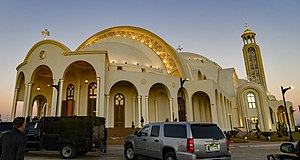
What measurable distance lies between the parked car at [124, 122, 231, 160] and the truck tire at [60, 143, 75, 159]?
167 inches

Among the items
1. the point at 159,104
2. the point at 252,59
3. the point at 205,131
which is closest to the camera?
the point at 205,131

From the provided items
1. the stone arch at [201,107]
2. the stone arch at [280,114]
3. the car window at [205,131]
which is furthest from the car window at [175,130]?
the stone arch at [280,114]

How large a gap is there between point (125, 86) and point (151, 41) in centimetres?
1010

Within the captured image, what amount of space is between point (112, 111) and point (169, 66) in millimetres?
11789

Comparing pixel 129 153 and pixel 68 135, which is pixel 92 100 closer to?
pixel 68 135

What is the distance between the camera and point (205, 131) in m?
6.67

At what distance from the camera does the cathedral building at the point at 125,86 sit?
77.8 feet

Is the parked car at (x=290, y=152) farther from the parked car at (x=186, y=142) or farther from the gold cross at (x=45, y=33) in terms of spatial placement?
the gold cross at (x=45, y=33)

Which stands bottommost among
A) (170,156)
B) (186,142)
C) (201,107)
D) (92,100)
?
(170,156)

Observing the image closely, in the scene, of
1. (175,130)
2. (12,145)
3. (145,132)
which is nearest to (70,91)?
(145,132)

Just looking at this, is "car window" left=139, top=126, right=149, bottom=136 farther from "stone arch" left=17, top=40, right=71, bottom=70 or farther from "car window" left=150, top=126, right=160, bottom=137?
"stone arch" left=17, top=40, right=71, bottom=70

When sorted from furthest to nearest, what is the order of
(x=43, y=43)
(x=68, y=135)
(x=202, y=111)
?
(x=202, y=111), (x=43, y=43), (x=68, y=135)

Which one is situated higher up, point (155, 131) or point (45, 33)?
point (45, 33)

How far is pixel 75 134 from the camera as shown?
1044cm
